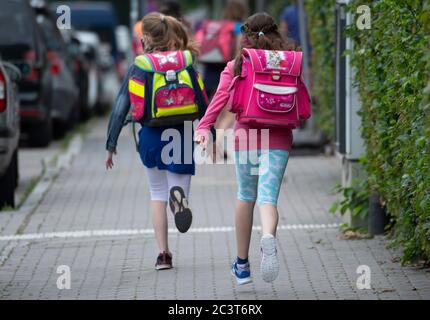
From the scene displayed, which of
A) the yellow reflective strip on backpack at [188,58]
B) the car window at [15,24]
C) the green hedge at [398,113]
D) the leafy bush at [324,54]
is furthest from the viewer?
the car window at [15,24]

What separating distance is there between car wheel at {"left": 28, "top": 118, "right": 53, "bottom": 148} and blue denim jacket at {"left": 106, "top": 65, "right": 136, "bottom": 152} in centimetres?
1009

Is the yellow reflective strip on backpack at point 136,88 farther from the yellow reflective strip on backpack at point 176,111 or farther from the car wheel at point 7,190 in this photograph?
the car wheel at point 7,190

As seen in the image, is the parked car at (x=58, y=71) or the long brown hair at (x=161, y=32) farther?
the parked car at (x=58, y=71)

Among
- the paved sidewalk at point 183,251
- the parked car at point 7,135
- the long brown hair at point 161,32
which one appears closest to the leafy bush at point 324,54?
the paved sidewalk at point 183,251

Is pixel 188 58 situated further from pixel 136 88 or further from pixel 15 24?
pixel 15 24

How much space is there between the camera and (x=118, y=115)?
8.74 m

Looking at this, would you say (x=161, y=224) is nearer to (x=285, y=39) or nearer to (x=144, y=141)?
(x=144, y=141)

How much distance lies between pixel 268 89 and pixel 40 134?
1141 cm

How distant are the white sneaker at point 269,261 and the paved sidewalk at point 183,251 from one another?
23 centimetres

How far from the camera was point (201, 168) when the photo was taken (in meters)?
15.3

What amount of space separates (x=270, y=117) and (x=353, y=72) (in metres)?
2.56

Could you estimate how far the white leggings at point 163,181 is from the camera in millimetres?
8820

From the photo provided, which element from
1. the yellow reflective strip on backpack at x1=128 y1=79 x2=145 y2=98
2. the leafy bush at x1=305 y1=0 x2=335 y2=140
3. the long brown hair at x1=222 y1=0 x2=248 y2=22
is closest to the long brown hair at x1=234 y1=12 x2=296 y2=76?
the yellow reflective strip on backpack at x1=128 y1=79 x2=145 y2=98

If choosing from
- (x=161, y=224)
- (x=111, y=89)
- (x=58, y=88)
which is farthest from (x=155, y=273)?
(x=111, y=89)
